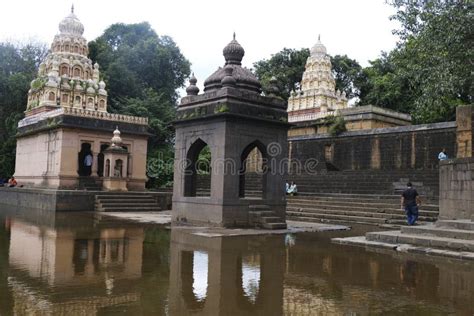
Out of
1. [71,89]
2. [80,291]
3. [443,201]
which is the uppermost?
[71,89]

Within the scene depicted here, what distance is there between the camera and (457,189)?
10594 millimetres

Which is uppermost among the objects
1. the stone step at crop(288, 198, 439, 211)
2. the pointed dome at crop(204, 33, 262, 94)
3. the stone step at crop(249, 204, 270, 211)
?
the pointed dome at crop(204, 33, 262, 94)

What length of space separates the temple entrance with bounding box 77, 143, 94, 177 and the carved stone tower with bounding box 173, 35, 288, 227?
14.0m

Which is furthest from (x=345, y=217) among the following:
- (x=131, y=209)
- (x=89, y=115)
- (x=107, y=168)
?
(x=89, y=115)

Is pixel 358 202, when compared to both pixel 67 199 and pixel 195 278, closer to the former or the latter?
pixel 67 199

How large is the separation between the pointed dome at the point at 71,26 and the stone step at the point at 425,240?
103ft

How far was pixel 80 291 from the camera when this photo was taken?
5133 millimetres

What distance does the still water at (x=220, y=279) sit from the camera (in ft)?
15.2

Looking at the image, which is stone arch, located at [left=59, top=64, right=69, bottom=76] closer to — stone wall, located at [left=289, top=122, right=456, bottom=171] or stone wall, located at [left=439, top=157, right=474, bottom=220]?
stone wall, located at [left=289, top=122, right=456, bottom=171]

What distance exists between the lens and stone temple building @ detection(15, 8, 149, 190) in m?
23.4

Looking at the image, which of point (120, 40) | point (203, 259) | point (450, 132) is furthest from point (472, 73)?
point (120, 40)

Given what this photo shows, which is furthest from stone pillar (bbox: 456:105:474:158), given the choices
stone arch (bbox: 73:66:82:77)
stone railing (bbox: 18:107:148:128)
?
stone arch (bbox: 73:66:82:77)

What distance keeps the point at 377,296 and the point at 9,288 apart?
397cm

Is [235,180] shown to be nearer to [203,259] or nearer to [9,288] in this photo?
[203,259]
